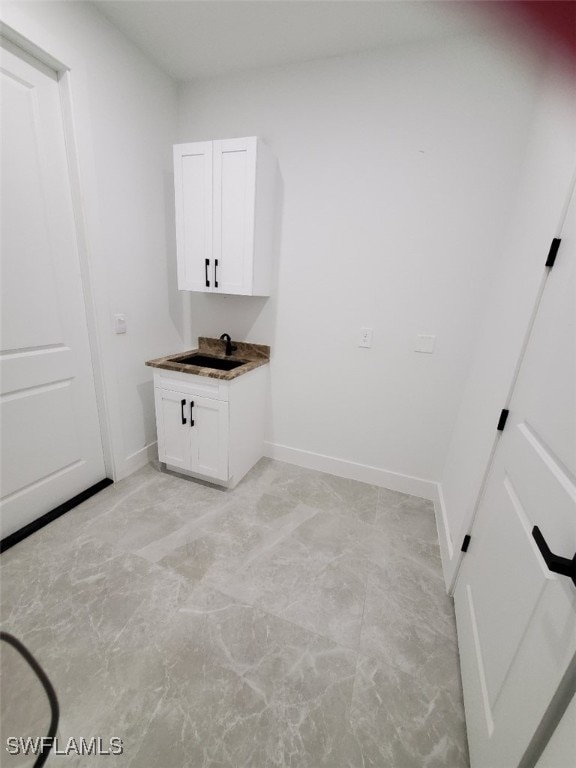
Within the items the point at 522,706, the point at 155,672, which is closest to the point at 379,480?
the point at 522,706

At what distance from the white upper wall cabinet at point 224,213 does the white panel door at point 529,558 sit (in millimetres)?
1532

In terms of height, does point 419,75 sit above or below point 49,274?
above

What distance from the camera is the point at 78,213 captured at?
64.6 inches

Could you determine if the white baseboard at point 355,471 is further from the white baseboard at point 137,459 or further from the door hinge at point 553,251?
the door hinge at point 553,251

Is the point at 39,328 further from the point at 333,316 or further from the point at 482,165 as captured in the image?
the point at 482,165

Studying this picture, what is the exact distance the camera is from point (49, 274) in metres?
1.57

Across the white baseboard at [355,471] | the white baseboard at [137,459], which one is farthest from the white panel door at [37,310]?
the white baseboard at [355,471]

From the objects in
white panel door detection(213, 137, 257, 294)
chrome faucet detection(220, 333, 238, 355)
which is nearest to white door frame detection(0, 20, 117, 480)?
white panel door detection(213, 137, 257, 294)

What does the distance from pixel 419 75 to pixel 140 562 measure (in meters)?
3.04

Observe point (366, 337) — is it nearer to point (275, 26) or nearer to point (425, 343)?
point (425, 343)

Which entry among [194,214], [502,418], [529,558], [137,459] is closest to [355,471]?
[502,418]

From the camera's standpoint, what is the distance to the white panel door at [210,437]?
1.92 meters

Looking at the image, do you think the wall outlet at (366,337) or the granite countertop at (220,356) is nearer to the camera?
the granite countertop at (220,356)

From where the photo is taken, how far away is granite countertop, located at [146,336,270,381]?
6.11ft
